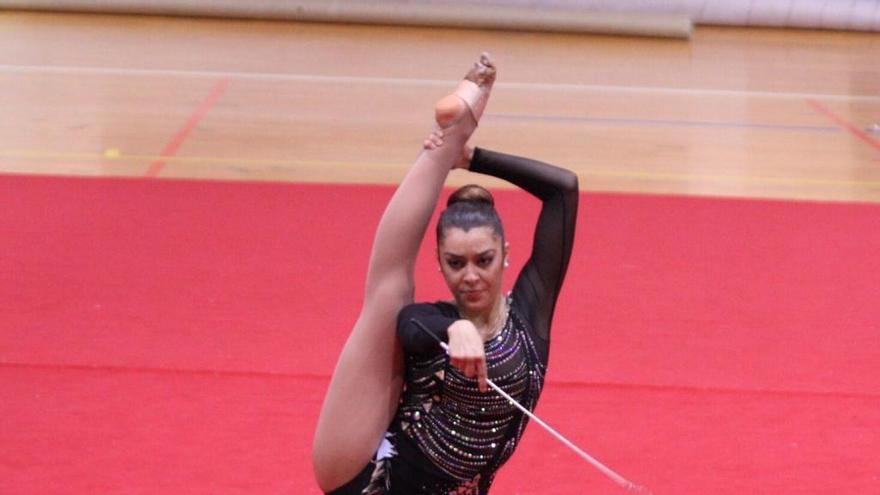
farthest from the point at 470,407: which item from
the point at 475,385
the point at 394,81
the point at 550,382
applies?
the point at 394,81

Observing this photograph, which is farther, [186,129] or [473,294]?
[186,129]

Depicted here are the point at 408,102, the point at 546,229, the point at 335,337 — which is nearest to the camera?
the point at 546,229

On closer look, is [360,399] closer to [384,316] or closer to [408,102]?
[384,316]

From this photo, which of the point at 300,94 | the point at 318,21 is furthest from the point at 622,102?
the point at 318,21

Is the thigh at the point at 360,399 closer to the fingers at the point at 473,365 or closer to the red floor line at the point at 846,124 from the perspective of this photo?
the fingers at the point at 473,365

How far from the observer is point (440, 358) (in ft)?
7.97

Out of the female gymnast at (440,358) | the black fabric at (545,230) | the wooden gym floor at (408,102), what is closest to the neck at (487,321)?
the female gymnast at (440,358)

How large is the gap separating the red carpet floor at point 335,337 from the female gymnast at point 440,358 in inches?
36.7

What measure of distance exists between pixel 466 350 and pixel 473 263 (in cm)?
25

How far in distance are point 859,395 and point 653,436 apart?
684 mm

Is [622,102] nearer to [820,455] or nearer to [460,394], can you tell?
[820,455]

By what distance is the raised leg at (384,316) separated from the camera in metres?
2.47

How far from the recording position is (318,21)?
996 centimetres

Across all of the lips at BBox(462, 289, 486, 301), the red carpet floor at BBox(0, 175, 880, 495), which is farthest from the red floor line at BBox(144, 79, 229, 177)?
the lips at BBox(462, 289, 486, 301)
